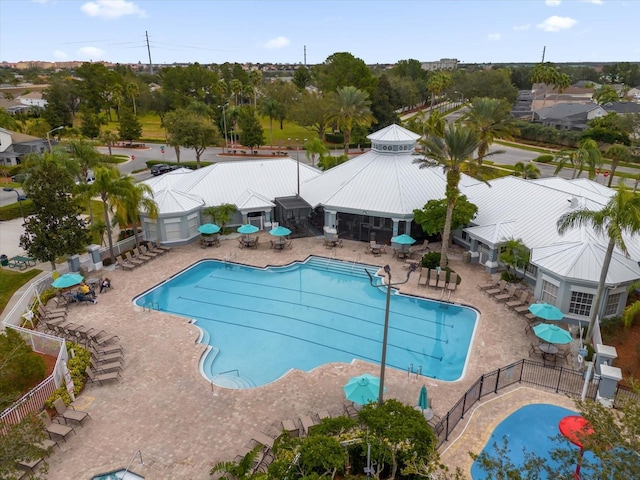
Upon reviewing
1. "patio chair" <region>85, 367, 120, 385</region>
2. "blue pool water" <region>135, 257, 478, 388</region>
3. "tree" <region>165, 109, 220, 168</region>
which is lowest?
"blue pool water" <region>135, 257, 478, 388</region>

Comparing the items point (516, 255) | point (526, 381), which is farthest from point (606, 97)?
point (526, 381)

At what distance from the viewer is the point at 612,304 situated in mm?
25062

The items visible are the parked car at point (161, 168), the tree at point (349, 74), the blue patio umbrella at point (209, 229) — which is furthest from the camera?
the tree at point (349, 74)

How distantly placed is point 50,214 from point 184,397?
54.9 feet

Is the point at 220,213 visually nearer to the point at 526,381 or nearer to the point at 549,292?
the point at 549,292

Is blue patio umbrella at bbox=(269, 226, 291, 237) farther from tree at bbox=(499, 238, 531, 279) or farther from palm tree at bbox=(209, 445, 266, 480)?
palm tree at bbox=(209, 445, 266, 480)

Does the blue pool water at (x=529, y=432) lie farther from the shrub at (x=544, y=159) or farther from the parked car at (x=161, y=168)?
the shrub at (x=544, y=159)

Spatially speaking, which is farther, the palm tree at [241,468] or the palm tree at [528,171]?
the palm tree at [528,171]

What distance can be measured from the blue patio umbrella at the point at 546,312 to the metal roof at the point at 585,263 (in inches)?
91.9

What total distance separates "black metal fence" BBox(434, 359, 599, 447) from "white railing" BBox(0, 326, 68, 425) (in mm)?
16427

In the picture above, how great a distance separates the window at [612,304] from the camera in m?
24.9

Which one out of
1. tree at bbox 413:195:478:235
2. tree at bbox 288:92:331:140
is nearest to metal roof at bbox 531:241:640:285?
tree at bbox 413:195:478:235

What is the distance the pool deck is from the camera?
643 inches

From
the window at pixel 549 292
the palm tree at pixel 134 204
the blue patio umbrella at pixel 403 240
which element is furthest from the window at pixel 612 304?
the palm tree at pixel 134 204
